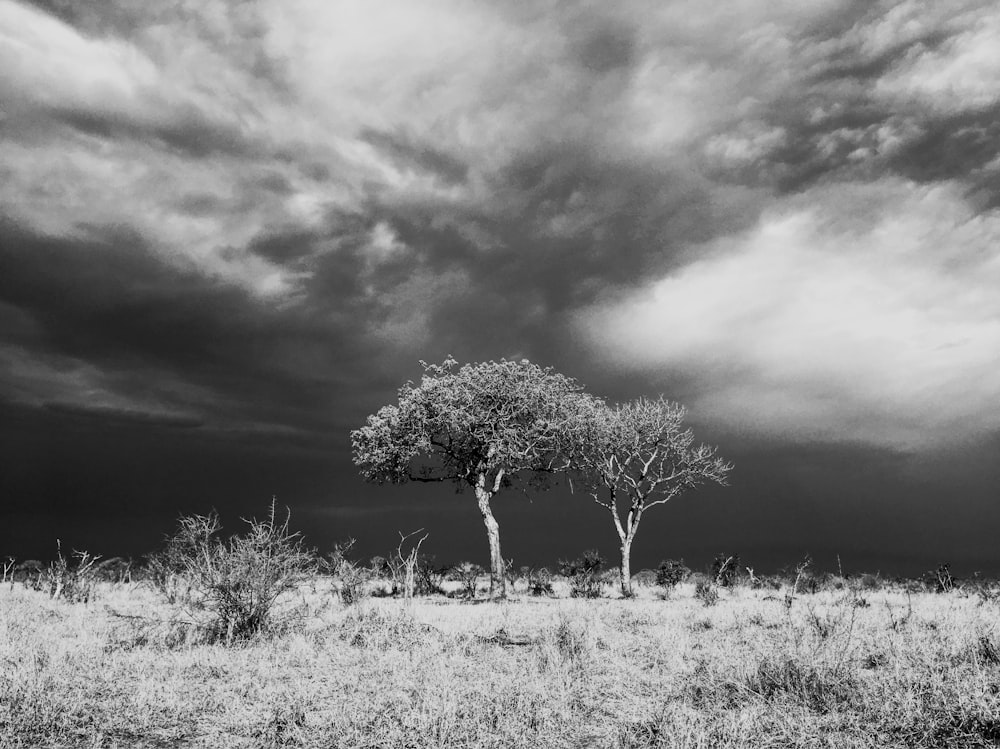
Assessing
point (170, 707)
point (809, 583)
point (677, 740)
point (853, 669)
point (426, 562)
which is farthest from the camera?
point (426, 562)

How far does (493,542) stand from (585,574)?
1067 cm

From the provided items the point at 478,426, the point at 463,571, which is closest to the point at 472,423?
the point at 478,426

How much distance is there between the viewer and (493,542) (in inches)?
1387

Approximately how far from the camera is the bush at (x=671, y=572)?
4531 centimetres

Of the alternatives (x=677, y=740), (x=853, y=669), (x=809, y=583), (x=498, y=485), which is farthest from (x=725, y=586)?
(x=677, y=740)

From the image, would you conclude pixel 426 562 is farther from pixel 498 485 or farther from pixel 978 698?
pixel 978 698

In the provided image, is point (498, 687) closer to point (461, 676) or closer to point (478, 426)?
point (461, 676)

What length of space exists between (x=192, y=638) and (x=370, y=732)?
8471mm

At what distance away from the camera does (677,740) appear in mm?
8727

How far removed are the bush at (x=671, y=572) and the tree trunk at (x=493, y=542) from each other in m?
14.3

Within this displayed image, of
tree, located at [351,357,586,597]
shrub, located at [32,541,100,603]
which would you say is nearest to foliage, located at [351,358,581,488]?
tree, located at [351,357,586,597]

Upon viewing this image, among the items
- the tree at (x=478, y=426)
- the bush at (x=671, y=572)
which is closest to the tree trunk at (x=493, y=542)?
the tree at (x=478, y=426)

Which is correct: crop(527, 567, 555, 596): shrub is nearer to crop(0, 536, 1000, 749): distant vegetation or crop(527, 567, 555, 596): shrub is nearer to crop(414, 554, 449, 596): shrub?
crop(414, 554, 449, 596): shrub

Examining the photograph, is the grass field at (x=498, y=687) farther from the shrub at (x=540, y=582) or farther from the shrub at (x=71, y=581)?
the shrub at (x=540, y=582)
